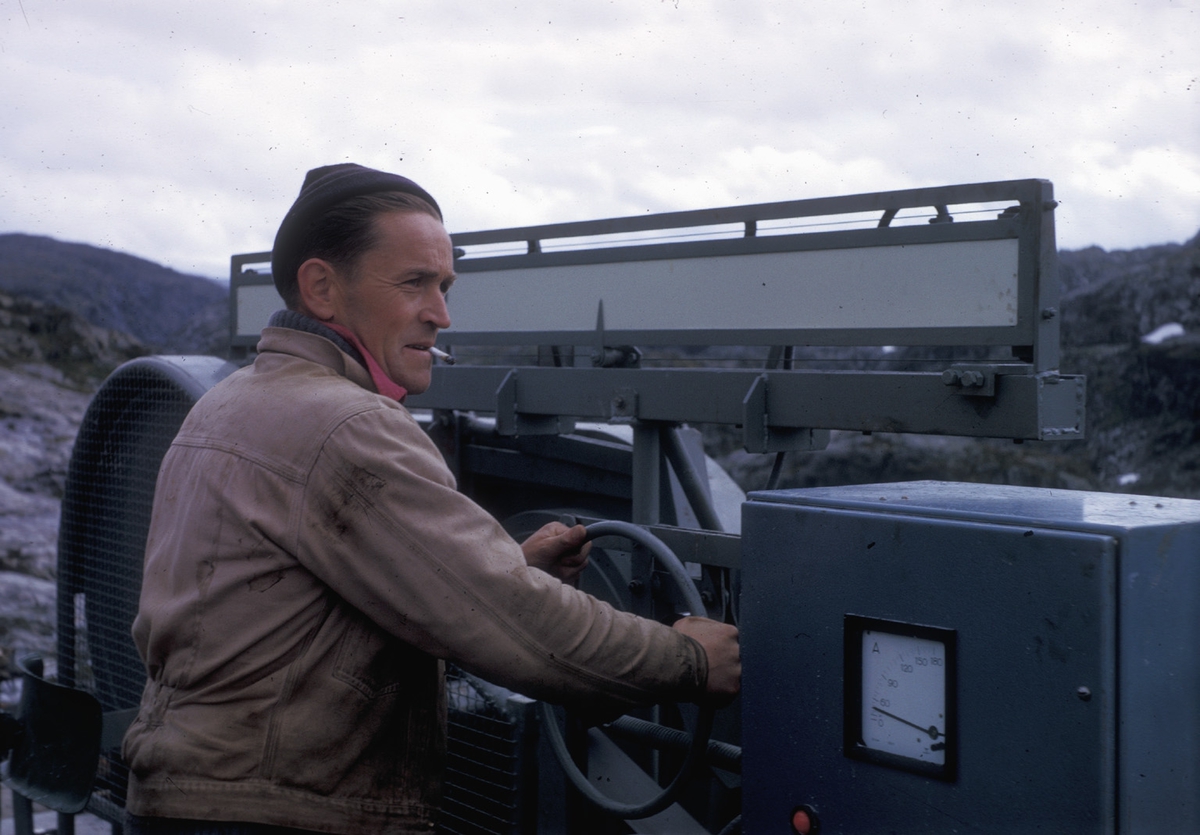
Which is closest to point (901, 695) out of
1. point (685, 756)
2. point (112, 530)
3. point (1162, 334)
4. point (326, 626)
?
point (685, 756)

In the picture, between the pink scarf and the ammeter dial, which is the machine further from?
the pink scarf

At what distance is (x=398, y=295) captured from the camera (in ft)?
5.55

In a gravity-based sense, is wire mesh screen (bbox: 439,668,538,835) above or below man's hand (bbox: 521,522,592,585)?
below

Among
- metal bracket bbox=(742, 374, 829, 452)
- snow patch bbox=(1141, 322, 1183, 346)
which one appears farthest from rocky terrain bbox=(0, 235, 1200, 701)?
metal bracket bbox=(742, 374, 829, 452)

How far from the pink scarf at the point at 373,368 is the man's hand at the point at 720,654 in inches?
21.9

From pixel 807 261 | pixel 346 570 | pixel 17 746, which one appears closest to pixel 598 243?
pixel 807 261

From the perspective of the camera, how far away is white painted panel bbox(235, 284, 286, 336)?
3371mm

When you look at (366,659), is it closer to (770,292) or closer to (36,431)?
(770,292)

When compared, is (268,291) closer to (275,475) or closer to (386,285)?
(386,285)

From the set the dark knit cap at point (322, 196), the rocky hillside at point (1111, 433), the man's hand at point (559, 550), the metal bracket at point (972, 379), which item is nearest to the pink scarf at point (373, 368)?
the dark knit cap at point (322, 196)

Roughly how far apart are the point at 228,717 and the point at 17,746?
1.56 m

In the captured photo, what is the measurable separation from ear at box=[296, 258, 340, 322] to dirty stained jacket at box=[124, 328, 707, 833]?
0.16 m

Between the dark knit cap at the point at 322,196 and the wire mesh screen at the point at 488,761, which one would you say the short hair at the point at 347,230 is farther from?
the wire mesh screen at the point at 488,761

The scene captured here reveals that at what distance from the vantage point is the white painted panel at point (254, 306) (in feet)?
11.1
